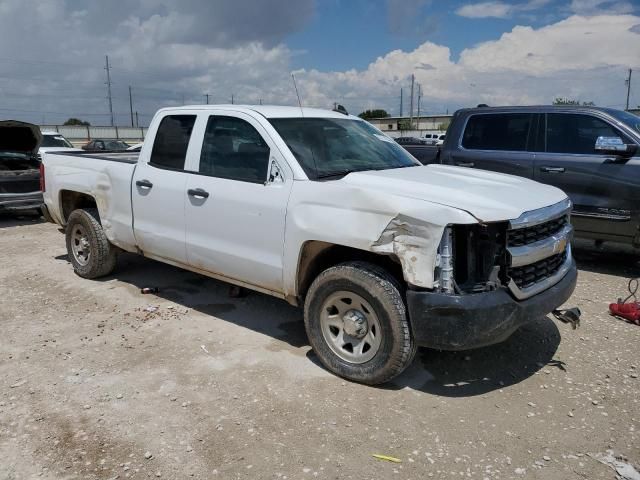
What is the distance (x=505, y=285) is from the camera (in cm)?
348

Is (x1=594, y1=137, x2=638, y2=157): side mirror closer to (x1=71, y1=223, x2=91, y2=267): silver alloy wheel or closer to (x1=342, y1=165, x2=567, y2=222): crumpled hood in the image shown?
(x1=342, y1=165, x2=567, y2=222): crumpled hood

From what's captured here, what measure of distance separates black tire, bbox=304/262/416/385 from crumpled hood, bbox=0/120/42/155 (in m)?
8.49

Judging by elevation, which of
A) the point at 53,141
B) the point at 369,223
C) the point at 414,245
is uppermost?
the point at 53,141

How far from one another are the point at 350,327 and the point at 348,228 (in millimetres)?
714

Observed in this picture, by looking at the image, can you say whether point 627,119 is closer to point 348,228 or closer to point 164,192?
point 348,228

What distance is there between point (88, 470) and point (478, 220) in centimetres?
264

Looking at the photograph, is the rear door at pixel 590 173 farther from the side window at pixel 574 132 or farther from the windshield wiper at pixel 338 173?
the windshield wiper at pixel 338 173

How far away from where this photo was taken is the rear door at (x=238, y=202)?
416cm

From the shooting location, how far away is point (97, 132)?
5056 centimetres

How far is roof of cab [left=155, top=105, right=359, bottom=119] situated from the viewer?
4.59 m

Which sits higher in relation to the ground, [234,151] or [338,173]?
[234,151]

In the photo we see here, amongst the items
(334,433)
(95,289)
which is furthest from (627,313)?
(95,289)

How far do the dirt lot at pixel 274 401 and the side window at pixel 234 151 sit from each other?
4.64ft

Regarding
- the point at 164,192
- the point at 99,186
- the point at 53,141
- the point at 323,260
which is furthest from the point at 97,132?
the point at 323,260
